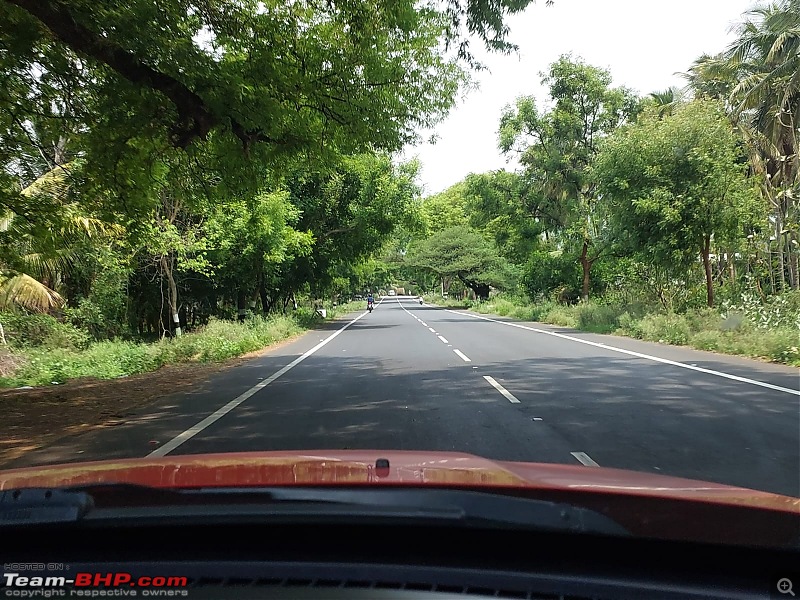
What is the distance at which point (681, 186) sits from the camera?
75.5 ft

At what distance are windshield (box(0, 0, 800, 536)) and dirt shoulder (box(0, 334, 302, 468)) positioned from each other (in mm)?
92

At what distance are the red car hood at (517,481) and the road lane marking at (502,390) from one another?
6.87 m

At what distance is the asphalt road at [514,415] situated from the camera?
7102mm

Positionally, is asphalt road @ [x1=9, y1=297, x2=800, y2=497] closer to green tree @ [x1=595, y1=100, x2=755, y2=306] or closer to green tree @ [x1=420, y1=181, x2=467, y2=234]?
green tree @ [x1=595, y1=100, x2=755, y2=306]

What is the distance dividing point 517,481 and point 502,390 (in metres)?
8.89

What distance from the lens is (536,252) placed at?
41.1 meters

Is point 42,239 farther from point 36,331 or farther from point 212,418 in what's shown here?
point 36,331

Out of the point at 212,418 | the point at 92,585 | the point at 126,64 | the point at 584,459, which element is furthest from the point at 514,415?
the point at 92,585

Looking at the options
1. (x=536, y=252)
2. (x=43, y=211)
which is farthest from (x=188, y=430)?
(x=536, y=252)

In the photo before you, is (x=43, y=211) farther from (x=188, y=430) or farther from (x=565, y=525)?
(x=565, y=525)

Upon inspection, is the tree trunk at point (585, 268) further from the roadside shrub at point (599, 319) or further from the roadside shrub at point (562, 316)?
the roadside shrub at point (599, 319)

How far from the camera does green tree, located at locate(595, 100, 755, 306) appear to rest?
22266 millimetres

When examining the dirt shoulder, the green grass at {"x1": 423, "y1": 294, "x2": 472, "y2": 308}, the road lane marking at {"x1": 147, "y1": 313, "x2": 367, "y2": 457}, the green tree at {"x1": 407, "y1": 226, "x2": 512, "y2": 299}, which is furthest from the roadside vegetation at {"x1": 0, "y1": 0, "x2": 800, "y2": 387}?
the green grass at {"x1": 423, "y1": 294, "x2": 472, "y2": 308}

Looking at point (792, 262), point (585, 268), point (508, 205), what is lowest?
point (792, 262)
